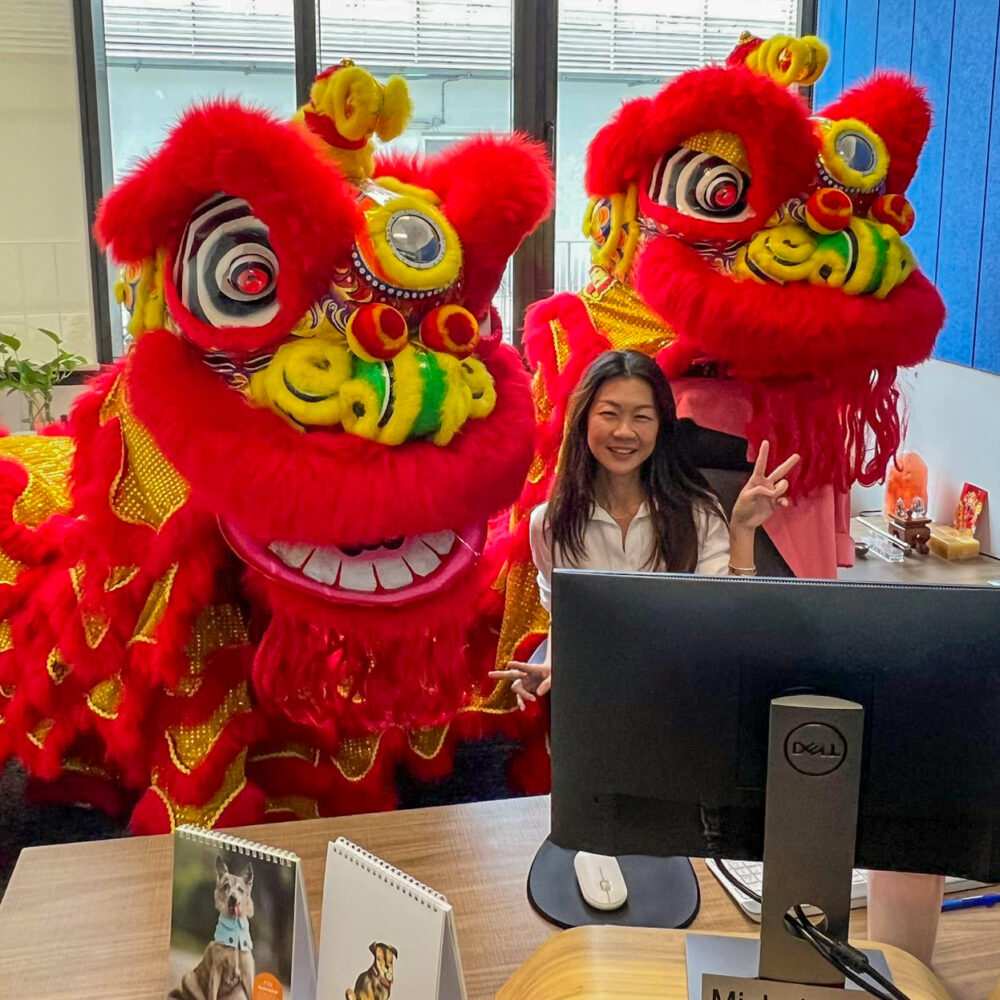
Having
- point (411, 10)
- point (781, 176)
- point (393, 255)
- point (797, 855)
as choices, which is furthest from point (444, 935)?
point (411, 10)

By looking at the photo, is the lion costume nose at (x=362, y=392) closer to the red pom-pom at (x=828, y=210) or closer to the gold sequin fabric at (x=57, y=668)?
the gold sequin fabric at (x=57, y=668)

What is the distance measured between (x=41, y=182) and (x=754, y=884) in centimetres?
278

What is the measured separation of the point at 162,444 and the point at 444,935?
0.70 metres

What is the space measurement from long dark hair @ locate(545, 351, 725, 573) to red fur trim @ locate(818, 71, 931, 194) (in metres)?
0.59

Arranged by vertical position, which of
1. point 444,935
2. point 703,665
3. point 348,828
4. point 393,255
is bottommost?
point 348,828

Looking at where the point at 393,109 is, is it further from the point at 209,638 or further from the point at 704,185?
the point at 209,638

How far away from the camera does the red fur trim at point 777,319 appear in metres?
1.68

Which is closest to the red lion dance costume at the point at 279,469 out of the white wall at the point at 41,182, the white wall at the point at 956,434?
the white wall at the point at 956,434

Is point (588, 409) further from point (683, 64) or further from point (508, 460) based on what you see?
point (683, 64)

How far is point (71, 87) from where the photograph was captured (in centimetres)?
310

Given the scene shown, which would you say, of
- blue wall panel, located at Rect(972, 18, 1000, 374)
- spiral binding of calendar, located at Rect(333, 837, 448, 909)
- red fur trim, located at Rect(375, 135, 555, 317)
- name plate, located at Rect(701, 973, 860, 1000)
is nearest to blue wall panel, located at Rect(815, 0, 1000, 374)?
blue wall panel, located at Rect(972, 18, 1000, 374)

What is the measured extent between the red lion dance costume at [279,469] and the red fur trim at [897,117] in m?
0.69

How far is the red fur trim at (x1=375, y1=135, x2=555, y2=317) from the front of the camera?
4.51 feet

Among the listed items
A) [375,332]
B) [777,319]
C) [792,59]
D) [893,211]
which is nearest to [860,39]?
[792,59]
